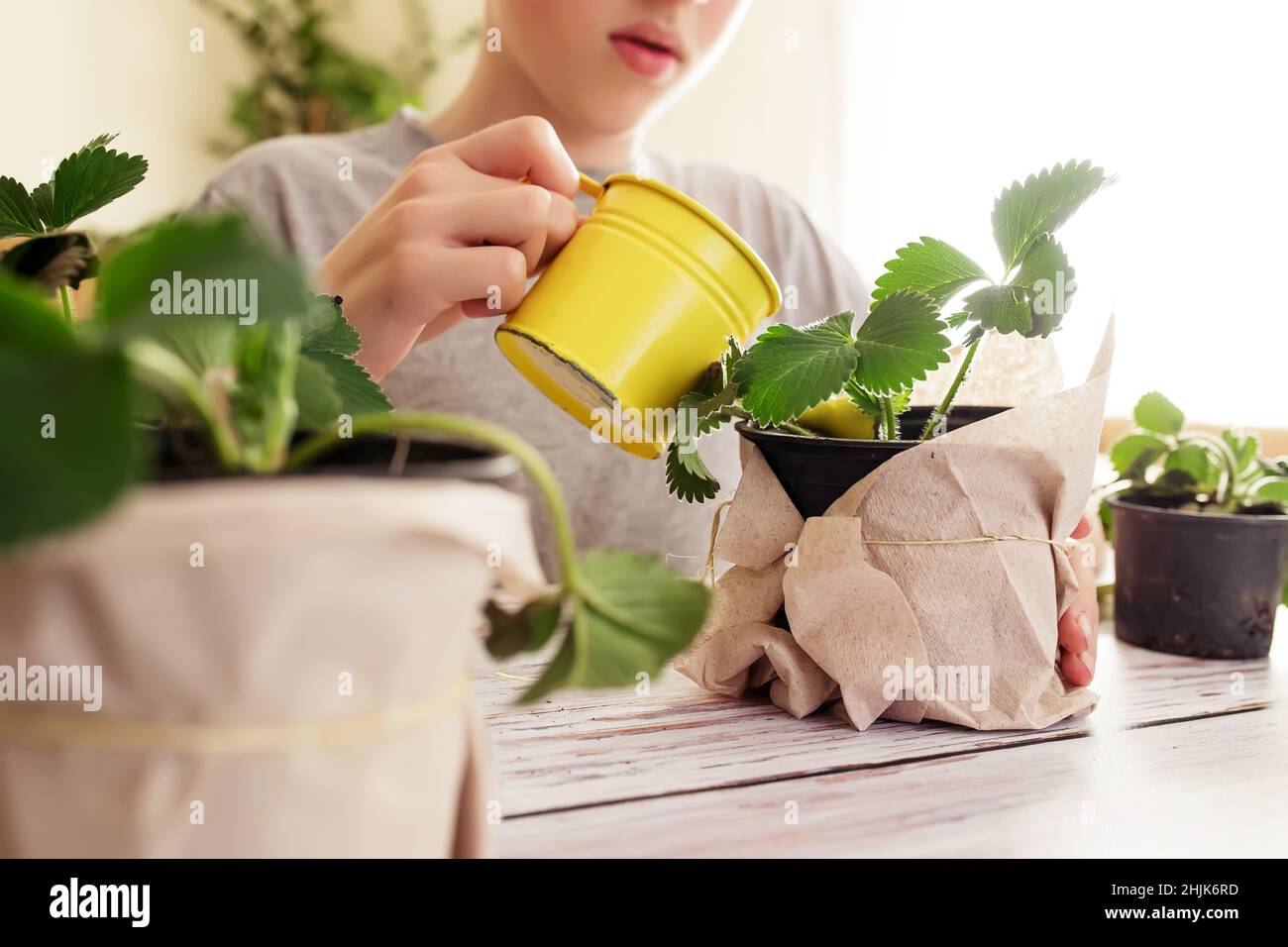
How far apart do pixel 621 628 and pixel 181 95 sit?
398 cm

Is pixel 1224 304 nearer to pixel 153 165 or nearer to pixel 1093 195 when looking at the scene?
pixel 1093 195

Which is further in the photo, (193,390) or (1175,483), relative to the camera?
(1175,483)

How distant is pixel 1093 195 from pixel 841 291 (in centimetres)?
104

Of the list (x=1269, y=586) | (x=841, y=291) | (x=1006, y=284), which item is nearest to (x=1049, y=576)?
(x=1006, y=284)

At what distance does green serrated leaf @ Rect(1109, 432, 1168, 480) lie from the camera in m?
0.75

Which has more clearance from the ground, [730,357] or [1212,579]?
[730,357]

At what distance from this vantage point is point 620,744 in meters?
0.46

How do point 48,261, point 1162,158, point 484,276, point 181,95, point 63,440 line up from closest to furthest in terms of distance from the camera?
point 63,440 < point 48,261 < point 484,276 < point 1162,158 < point 181,95

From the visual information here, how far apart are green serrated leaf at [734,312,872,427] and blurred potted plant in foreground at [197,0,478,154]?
3.73m

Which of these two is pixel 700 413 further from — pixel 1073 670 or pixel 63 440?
pixel 63 440

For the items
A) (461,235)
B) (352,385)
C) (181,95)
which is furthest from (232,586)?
(181,95)

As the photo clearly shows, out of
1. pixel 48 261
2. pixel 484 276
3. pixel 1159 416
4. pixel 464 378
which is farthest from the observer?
pixel 464 378

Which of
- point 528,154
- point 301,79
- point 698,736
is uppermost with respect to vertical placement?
point 301,79

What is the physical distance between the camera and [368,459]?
0.89 feet
